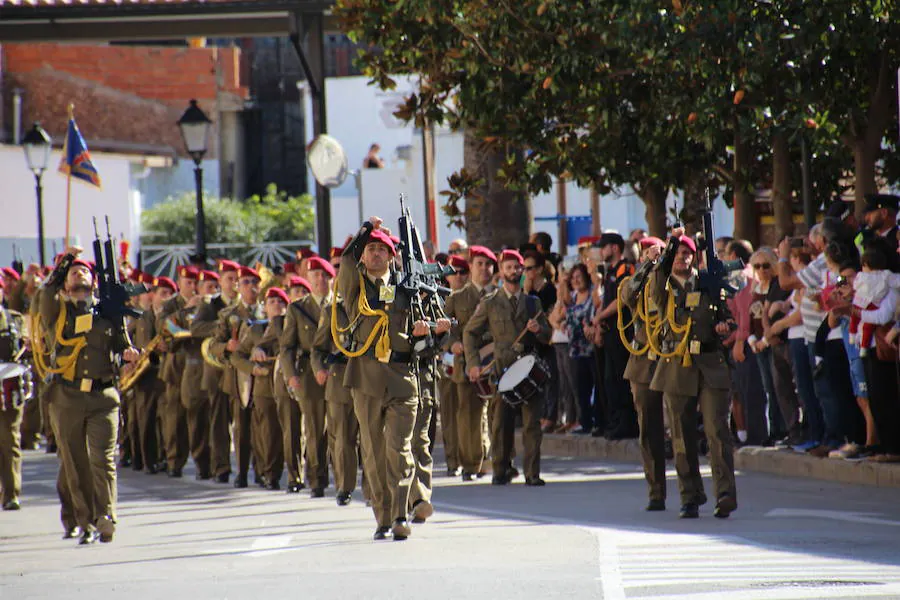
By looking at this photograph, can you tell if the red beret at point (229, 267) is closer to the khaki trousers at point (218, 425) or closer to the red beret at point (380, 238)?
the khaki trousers at point (218, 425)

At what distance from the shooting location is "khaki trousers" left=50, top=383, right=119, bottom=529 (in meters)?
13.0

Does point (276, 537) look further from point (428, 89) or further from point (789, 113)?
point (428, 89)

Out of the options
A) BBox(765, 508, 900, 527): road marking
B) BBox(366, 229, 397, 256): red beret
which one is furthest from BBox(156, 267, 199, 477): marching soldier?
BBox(765, 508, 900, 527): road marking

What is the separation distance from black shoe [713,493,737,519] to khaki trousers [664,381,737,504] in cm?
3

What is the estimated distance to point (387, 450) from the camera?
12336 mm

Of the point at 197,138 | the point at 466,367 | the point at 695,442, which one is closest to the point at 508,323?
the point at 466,367

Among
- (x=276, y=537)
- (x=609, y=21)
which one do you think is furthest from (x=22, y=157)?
(x=276, y=537)

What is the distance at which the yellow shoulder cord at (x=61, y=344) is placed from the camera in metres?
13.0

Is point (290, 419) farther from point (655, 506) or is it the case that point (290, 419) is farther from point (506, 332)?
point (655, 506)

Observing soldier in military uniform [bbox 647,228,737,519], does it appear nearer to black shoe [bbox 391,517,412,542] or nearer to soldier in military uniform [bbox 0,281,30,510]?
black shoe [bbox 391,517,412,542]

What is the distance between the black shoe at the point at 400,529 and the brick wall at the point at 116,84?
38.1m

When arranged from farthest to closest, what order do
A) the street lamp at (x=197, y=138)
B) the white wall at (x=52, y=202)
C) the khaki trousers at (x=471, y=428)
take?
1. the white wall at (x=52, y=202)
2. the street lamp at (x=197, y=138)
3. the khaki trousers at (x=471, y=428)

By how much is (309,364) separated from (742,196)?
6.70m

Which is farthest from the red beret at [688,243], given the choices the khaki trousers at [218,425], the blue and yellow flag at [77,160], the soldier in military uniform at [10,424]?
the blue and yellow flag at [77,160]
